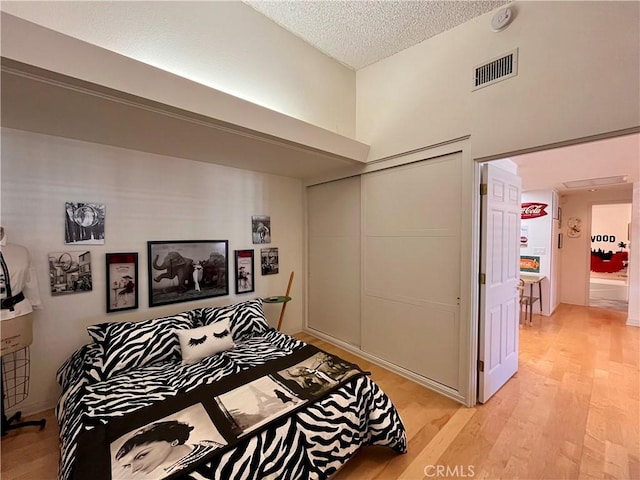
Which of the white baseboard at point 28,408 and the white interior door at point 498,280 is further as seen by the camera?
the white interior door at point 498,280

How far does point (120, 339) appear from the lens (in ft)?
7.34

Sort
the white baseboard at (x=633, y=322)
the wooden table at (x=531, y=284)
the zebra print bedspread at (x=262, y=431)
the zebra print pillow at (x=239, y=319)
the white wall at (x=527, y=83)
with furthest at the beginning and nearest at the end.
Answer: the wooden table at (x=531, y=284) < the white baseboard at (x=633, y=322) < the zebra print pillow at (x=239, y=319) < the white wall at (x=527, y=83) < the zebra print bedspread at (x=262, y=431)

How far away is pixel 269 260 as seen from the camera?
12.5ft

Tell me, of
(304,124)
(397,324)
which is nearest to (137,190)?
(304,124)

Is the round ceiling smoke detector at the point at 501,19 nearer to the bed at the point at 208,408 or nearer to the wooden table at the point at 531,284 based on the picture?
the bed at the point at 208,408

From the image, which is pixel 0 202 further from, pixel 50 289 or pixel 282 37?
pixel 282 37

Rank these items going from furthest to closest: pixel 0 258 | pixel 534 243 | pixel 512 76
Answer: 1. pixel 534 243
2. pixel 512 76
3. pixel 0 258

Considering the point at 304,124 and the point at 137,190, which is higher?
the point at 304,124

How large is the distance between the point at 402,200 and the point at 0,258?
11.0 ft

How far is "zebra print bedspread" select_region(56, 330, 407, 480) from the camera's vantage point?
1.37m

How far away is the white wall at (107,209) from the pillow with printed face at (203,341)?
2.52 ft

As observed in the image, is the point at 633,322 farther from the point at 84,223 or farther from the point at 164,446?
the point at 84,223

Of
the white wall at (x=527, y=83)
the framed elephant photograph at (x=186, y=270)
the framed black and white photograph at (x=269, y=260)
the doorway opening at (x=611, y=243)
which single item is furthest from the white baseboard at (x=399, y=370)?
the doorway opening at (x=611, y=243)

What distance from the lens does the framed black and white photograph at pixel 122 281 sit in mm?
2600
